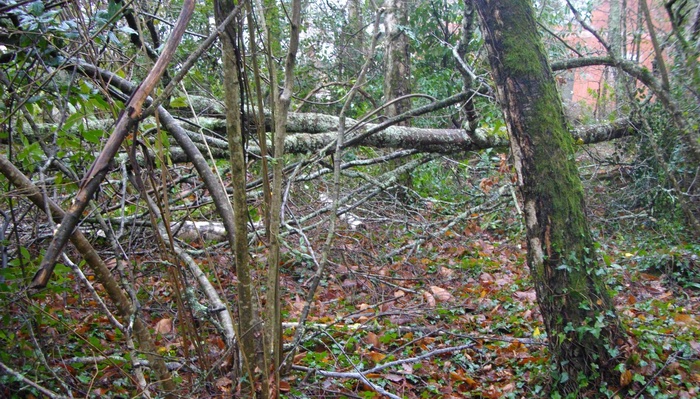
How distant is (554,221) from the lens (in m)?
3.00

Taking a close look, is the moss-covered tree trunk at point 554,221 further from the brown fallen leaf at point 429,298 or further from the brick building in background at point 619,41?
the brick building in background at point 619,41

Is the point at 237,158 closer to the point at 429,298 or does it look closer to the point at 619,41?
the point at 429,298

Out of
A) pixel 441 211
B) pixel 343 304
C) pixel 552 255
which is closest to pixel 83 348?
pixel 343 304

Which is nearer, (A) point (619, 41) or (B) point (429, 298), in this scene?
(B) point (429, 298)

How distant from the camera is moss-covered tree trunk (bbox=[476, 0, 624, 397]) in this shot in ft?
9.73

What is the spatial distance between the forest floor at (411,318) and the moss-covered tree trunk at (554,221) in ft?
0.50

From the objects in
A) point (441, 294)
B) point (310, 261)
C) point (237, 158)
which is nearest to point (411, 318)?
point (441, 294)

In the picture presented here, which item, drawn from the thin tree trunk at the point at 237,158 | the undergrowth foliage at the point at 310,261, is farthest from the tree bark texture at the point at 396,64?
the thin tree trunk at the point at 237,158

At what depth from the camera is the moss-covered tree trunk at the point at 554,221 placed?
9.73 ft

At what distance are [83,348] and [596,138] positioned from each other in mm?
7189

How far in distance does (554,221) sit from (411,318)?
5.33ft

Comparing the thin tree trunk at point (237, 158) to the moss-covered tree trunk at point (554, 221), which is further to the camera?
the moss-covered tree trunk at point (554, 221)

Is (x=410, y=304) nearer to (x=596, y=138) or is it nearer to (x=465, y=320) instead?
(x=465, y=320)

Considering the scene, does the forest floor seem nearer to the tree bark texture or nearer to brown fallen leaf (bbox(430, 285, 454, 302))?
brown fallen leaf (bbox(430, 285, 454, 302))
